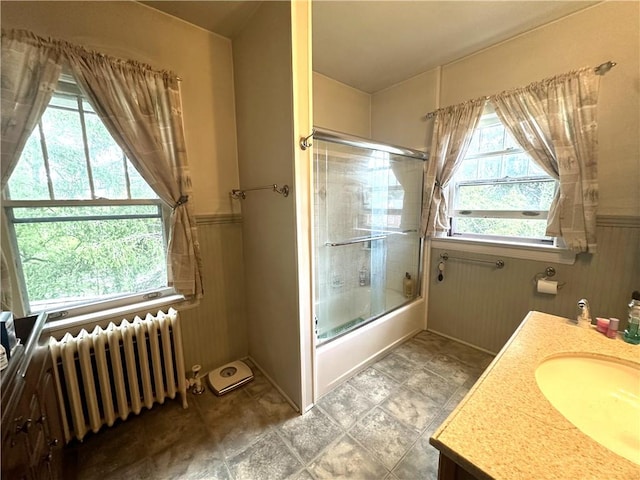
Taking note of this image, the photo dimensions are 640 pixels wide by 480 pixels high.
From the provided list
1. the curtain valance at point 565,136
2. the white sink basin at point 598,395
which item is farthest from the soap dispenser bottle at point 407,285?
the white sink basin at point 598,395

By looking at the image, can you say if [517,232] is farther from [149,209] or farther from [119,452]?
[119,452]

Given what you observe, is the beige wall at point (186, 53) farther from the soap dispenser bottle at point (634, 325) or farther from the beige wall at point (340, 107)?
the soap dispenser bottle at point (634, 325)

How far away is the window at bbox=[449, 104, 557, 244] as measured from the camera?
77.4 inches

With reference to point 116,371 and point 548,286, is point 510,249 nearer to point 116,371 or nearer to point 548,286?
point 548,286

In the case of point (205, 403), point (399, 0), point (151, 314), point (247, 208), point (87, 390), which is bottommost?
point (205, 403)

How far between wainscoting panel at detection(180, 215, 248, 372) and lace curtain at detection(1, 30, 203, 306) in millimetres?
135

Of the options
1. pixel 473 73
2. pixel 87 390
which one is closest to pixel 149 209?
pixel 87 390

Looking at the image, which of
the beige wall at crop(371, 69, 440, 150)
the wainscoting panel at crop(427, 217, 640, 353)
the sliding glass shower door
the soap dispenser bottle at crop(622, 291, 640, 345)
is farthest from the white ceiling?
the soap dispenser bottle at crop(622, 291, 640, 345)

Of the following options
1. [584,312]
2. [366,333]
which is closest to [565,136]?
[584,312]

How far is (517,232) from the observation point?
82.3 inches

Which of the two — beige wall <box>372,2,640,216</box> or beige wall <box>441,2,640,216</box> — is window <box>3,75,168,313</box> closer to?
beige wall <box>372,2,640,216</box>

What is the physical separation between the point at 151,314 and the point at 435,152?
2576 millimetres

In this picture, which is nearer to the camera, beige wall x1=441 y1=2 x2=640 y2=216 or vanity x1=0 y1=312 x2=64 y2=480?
vanity x1=0 y1=312 x2=64 y2=480

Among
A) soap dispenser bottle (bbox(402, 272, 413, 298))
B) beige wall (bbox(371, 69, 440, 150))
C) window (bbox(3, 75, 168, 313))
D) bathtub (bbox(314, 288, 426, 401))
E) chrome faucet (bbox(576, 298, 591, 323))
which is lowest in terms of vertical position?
bathtub (bbox(314, 288, 426, 401))
